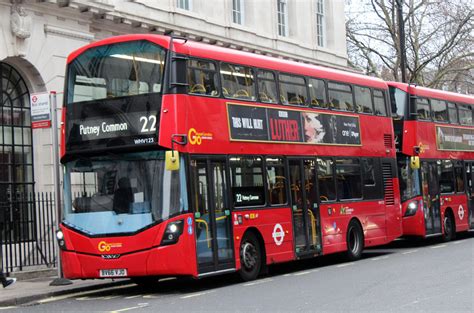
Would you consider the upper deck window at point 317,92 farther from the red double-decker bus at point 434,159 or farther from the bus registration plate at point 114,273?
the bus registration plate at point 114,273

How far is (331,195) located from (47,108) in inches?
254

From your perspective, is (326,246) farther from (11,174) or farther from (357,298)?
(11,174)

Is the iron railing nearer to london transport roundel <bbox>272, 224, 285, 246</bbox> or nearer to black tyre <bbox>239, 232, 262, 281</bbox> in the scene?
black tyre <bbox>239, 232, 262, 281</bbox>

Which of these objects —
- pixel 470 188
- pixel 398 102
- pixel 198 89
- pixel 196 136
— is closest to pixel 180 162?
pixel 196 136

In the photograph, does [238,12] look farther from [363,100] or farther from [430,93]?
[363,100]

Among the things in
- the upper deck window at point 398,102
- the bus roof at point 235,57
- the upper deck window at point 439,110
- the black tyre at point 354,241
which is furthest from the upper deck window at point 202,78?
the upper deck window at point 439,110

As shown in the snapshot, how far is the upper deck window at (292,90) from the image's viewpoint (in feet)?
54.2

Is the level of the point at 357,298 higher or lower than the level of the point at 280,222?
lower

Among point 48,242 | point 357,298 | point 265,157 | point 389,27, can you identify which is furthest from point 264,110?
point 389,27

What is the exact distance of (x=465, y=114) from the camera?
84.5 feet

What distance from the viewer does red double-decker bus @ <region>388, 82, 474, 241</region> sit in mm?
22344

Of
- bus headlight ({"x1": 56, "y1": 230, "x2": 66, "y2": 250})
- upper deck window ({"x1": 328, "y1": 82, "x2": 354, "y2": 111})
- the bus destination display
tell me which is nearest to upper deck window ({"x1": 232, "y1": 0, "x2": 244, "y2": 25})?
upper deck window ({"x1": 328, "y1": 82, "x2": 354, "y2": 111})

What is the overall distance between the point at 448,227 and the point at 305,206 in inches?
343

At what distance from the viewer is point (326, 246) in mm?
17594
